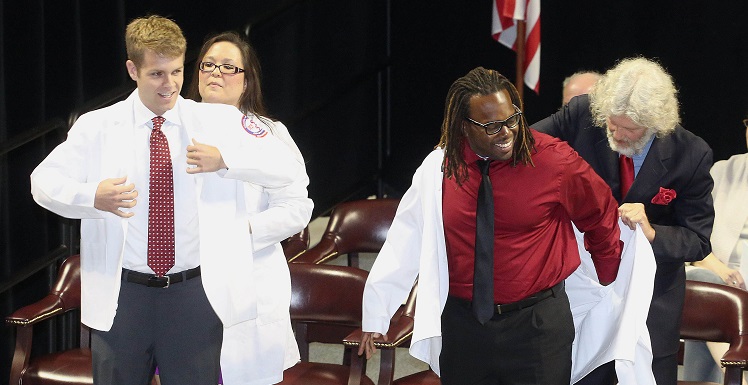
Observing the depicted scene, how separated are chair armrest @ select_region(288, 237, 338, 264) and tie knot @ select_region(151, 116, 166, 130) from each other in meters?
2.00

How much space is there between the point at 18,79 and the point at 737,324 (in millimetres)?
3194

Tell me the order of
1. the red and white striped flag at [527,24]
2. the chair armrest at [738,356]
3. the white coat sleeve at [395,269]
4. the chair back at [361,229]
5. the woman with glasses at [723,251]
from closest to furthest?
1. the white coat sleeve at [395,269]
2. the chair armrest at [738,356]
3. the woman with glasses at [723,251]
4. the chair back at [361,229]
5. the red and white striped flag at [527,24]

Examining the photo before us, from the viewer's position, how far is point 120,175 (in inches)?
124

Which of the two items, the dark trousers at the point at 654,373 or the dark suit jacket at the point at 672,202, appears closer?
the dark suit jacket at the point at 672,202

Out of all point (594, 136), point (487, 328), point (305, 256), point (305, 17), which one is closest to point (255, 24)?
point (305, 17)

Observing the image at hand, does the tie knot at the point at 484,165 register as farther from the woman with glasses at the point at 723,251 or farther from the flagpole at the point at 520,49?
the flagpole at the point at 520,49

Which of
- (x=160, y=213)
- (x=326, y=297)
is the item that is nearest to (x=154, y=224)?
(x=160, y=213)

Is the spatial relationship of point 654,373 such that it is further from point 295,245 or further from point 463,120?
point 295,245

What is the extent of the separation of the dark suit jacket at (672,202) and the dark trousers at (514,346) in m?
0.52

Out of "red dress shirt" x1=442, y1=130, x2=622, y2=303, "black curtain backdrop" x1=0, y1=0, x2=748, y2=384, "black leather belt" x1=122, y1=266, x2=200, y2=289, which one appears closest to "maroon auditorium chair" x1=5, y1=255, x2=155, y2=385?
"black curtain backdrop" x1=0, y1=0, x2=748, y2=384

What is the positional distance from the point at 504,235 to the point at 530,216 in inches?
3.7

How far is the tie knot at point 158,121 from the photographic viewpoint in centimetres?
319

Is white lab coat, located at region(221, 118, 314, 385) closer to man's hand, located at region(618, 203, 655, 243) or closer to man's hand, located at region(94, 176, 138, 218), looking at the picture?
man's hand, located at region(94, 176, 138, 218)

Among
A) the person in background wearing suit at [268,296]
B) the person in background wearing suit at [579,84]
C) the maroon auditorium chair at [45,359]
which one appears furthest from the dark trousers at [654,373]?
the maroon auditorium chair at [45,359]
